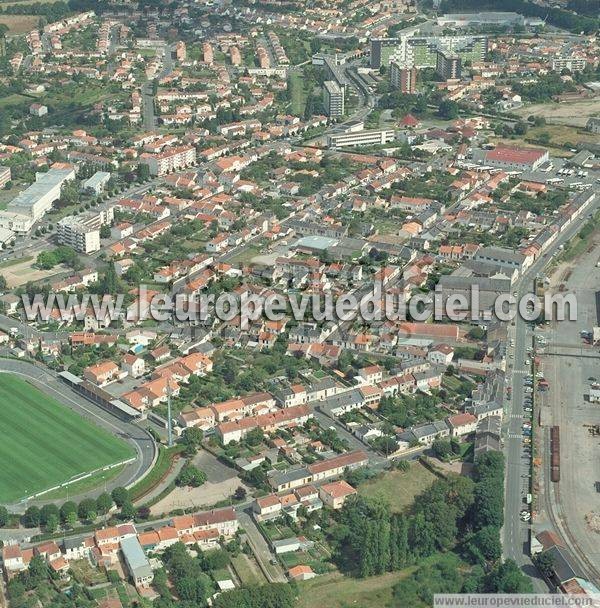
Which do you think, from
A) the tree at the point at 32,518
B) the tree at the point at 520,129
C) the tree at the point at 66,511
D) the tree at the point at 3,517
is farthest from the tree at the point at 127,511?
the tree at the point at 520,129

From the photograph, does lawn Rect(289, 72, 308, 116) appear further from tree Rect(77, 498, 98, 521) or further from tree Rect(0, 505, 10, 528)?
tree Rect(0, 505, 10, 528)

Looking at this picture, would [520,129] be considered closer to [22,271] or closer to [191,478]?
[22,271]

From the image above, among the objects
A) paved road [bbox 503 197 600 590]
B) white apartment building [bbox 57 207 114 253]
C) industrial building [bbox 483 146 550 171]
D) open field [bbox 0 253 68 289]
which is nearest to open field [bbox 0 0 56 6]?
industrial building [bbox 483 146 550 171]

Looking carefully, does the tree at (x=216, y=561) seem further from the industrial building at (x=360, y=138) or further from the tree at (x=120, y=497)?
the industrial building at (x=360, y=138)

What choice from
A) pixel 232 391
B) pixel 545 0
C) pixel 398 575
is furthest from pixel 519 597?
pixel 545 0

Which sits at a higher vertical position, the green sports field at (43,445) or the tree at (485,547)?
the tree at (485,547)

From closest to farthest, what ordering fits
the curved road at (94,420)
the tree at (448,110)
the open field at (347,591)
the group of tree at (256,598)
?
the group of tree at (256,598), the open field at (347,591), the curved road at (94,420), the tree at (448,110)
